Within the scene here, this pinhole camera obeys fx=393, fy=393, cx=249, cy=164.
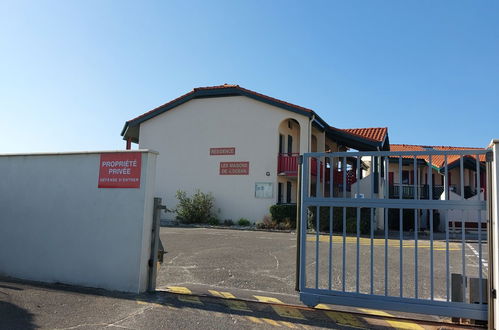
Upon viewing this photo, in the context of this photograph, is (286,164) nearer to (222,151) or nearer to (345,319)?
(222,151)

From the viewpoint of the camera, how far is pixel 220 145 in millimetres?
22297

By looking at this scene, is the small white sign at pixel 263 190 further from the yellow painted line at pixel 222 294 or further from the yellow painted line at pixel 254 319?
the yellow painted line at pixel 254 319

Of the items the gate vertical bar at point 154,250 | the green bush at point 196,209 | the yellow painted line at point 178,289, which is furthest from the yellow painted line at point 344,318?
the green bush at point 196,209

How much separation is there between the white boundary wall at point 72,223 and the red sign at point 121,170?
0.09 m

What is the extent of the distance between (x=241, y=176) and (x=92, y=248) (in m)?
15.6

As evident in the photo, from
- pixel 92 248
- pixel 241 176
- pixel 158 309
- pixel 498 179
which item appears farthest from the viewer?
pixel 241 176

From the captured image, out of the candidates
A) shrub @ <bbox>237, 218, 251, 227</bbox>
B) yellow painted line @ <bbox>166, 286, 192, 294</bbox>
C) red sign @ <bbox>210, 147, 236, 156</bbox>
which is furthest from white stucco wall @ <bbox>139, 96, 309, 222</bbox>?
yellow painted line @ <bbox>166, 286, 192, 294</bbox>

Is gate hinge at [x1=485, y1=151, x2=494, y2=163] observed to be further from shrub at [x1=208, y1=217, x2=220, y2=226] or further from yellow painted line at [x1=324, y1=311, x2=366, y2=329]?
shrub at [x1=208, y1=217, x2=220, y2=226]

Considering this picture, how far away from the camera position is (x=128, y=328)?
4453 millimetres

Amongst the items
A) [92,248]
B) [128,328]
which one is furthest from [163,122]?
[128,328]

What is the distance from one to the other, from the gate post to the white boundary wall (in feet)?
14.9

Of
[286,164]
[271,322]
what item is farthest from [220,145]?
[271,322]

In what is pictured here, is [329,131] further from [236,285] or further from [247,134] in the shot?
[236,285]

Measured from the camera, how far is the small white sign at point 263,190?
824 inches
